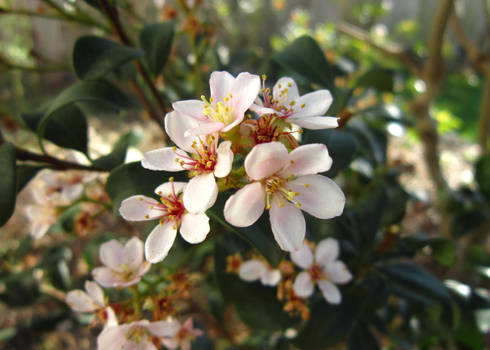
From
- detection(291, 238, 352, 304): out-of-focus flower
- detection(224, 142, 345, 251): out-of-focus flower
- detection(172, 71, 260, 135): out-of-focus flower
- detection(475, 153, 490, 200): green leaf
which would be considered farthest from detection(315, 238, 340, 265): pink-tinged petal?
detection(475, 153, 490, 200): green leaf

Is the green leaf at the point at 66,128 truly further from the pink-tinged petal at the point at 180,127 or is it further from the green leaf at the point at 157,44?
the pink-tinged petal at the point at 180,127

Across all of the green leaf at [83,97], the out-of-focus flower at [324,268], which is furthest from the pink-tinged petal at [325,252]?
the green leaf at [83,97]

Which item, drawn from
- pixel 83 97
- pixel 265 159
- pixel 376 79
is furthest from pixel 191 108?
pixel 376 79

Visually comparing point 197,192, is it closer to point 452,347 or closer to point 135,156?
point 135,156

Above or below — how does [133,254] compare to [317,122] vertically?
below

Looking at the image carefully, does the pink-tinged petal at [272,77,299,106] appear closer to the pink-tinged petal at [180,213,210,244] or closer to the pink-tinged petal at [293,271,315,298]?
the pink-tinged petal at [180,213,210,244]

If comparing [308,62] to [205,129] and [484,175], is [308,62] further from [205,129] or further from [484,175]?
[484,175]

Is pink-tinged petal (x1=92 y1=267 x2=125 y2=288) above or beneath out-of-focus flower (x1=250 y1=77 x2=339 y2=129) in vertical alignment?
beneath
